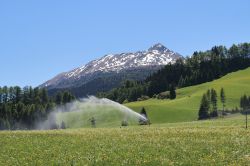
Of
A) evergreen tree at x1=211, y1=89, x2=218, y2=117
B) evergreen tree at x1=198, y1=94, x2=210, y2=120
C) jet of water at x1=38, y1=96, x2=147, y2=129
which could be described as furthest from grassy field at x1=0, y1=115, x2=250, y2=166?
evergreen tree at x1=211, y1=89, x2=218, y2=117

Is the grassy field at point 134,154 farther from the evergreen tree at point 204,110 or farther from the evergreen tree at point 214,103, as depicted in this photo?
the evergreen tree at point 214,103

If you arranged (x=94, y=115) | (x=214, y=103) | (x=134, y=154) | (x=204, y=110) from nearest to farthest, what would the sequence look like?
(x=134, y=154) → (x=94, y=115) → (x=204, y=110) → (x=214, y=103)

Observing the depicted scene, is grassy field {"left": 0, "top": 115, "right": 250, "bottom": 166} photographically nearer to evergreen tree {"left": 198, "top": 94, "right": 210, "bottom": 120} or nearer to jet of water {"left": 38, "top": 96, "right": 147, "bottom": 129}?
jet of water {"left": 38, "top": 96, "right": 147, "bottom": 129}

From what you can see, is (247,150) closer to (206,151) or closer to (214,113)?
(206,151)

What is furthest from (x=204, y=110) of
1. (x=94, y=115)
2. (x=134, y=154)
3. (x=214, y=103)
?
(x=134, y=154)

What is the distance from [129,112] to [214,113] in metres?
56.6

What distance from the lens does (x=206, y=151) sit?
3153cm

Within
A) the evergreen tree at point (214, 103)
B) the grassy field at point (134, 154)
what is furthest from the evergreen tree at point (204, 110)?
the grassy field at point (134, 154)

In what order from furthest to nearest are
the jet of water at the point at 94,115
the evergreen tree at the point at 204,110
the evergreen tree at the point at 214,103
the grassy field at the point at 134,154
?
the evergreen tree at the point at 214,103
the evergreen tree at the point at 204,110
the jet of water at the point at 94,115
the grassy field at the point at 134,154

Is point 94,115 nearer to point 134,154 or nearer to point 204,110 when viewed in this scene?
point 204,110

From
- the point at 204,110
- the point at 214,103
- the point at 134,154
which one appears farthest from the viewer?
the point at 214,103

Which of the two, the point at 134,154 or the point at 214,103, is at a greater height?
the point at 214,103

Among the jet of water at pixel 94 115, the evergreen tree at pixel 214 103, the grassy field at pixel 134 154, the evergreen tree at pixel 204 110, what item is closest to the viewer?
the grassy field at pixel 134 154

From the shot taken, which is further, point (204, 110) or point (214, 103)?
point (214, 103)
